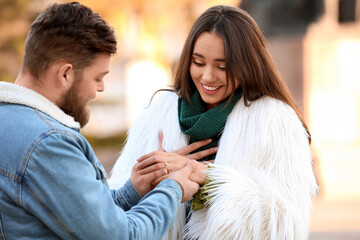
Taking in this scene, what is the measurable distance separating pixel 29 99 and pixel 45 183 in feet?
1.06

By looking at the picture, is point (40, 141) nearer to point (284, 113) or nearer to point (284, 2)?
point (284, 113)

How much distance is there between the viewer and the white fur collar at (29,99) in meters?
1.84

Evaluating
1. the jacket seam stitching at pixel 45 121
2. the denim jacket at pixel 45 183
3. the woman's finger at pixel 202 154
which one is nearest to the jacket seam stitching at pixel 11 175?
the denim jacket at pixel 45 183

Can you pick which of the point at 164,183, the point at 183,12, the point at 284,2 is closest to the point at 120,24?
the point at 183,12

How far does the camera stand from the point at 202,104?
9.80 ft

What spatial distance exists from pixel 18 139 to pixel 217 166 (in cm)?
115

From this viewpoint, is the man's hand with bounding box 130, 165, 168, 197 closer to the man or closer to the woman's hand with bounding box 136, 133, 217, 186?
the woman's hand with bounding box 136, 133, 217, 186

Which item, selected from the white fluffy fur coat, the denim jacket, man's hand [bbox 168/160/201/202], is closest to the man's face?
the denim jacket

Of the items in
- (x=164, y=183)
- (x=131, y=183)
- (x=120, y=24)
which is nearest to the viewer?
(x=164, y=183)

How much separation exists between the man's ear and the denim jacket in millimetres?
102

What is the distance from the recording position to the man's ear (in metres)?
1.89

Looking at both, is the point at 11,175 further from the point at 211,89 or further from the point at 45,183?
the point at 211,89

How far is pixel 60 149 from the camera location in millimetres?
1751

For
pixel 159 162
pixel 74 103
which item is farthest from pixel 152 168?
pixel 74 103
